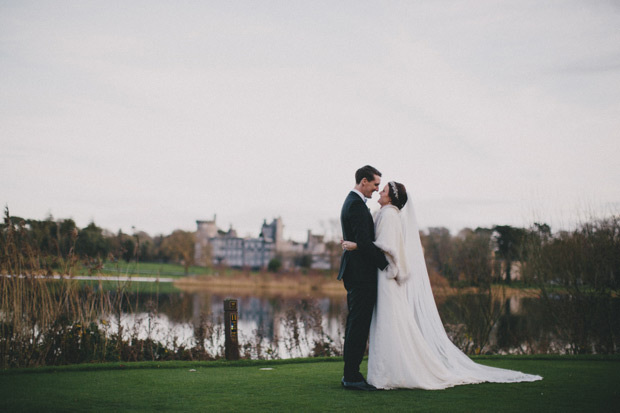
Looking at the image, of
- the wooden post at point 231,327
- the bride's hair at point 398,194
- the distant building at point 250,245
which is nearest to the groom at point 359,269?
the bride's hair at point 398,194

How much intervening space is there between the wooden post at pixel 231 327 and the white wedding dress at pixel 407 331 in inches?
111

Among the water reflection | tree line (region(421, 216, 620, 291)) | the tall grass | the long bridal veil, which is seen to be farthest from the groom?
tree line (region(421, 216, 620, 291))

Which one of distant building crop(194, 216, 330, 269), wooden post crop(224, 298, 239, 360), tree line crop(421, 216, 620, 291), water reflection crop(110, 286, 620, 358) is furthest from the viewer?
distant building crop(194, 216, 330, 269)

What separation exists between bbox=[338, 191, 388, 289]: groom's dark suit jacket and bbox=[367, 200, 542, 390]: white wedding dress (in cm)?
10

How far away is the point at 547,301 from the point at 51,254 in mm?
10144

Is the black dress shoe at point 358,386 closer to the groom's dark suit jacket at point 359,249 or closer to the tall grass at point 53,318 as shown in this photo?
the groom's dark suit jacket at point 359,249

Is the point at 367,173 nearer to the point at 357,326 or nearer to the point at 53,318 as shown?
the point at 357,326

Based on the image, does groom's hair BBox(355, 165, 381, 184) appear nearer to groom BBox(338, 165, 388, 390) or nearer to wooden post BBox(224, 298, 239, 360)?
groom BBox(338, 165, 388, 390)

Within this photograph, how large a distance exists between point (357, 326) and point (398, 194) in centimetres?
139

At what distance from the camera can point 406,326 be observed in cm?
482

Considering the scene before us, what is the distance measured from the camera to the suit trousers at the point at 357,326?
15.6 feet

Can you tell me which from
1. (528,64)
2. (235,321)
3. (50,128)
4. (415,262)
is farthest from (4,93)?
(528,64)

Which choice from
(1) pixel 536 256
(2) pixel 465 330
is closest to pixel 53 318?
(2) pixel 465 330

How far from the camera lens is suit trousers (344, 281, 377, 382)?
4.75 metres
